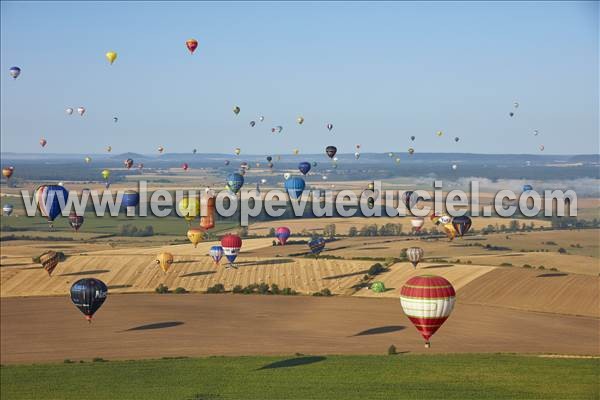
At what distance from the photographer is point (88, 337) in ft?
165

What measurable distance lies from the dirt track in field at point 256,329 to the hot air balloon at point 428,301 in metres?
9.16

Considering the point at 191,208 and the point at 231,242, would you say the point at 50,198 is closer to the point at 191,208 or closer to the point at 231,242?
the point at 231,242

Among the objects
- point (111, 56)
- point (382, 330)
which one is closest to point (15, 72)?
point (111, 56)

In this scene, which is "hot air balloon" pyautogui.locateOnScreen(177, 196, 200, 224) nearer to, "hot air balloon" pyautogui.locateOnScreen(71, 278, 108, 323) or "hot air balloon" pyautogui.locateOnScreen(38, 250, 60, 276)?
"hot air balloon" pyautogui.locateOnScreen(38, 250, 60, 276)

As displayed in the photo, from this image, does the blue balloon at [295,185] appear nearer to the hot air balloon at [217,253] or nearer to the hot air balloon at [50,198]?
the hot air balloon at [217,253]

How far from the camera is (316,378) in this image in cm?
3925

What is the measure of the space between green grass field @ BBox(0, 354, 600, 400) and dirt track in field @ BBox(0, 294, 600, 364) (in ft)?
9.52

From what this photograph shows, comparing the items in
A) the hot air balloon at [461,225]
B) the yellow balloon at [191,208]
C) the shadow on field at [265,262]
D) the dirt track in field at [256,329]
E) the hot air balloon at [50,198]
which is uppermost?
the hot air balloon at [50,198]

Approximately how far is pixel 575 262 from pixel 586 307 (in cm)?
1841

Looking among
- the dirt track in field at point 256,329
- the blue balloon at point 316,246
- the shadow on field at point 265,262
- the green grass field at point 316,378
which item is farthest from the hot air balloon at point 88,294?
the blue balloon at point 316,246

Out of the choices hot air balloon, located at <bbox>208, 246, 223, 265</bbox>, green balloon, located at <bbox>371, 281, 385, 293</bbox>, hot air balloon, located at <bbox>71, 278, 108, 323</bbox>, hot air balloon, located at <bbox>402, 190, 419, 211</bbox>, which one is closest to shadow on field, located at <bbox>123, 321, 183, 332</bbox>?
hot air balloon, located at <bbox>71, 278, 108, 323</bbox>

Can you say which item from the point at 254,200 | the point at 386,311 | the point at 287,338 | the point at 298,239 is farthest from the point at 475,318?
the point at 254,200

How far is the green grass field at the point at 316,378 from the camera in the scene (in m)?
36.8

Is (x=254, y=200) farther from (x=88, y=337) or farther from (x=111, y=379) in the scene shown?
(x=111, y=379)
